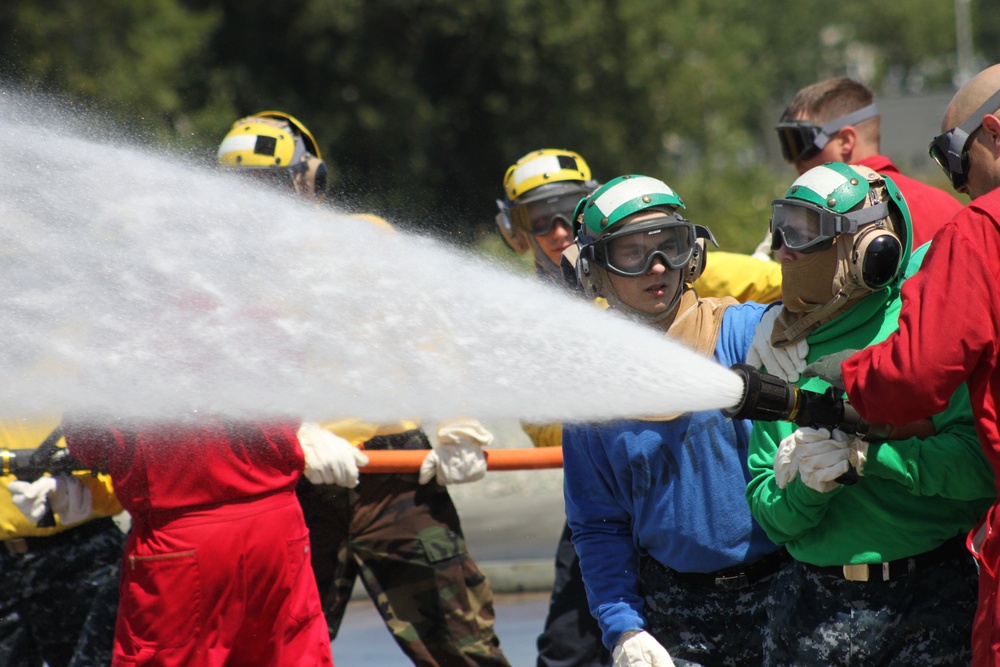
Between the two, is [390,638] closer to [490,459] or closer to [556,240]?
[490,459]

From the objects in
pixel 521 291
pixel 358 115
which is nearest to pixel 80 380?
pixel 521 291

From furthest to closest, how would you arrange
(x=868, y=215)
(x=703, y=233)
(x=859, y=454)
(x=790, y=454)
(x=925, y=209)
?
1. (x=925, y=209)
2. (x=703, y=233)
3. (x=868, y=215)
4. (x=790, y=454)
5. (x=859, y=454)

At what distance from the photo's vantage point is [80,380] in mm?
4031

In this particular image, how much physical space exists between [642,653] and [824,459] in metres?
0.91

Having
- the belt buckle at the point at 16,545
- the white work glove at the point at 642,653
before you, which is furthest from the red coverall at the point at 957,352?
the belt buckle at the point at 16,545

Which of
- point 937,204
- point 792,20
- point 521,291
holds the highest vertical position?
point 792,20

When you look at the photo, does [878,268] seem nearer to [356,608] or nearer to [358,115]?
[356,608]

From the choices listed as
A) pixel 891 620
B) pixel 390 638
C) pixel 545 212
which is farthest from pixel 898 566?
pixel 390 638

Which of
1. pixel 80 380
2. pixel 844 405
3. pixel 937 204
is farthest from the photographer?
pixel 937 204

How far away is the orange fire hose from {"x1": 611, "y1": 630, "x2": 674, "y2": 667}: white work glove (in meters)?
1.57

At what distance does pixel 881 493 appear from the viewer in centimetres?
346

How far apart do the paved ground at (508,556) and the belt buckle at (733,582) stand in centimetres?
311

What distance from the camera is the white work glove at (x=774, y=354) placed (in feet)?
11.9

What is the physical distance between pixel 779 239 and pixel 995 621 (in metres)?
1.22
